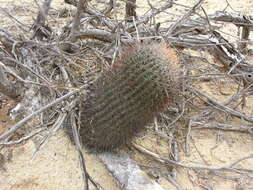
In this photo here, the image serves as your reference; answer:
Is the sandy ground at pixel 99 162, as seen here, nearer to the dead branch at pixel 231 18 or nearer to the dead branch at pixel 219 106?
the dead branch at pixel 219 106

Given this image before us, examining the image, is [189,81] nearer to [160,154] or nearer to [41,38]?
[160,154]

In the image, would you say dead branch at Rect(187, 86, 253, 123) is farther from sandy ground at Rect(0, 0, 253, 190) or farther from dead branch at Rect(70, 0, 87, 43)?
dead branch at Rect(70, 0, 87, 43)

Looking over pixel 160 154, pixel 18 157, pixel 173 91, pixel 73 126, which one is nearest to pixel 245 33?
pixel 160 154

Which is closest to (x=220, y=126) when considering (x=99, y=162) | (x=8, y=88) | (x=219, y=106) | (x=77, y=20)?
(x=219, y=106)

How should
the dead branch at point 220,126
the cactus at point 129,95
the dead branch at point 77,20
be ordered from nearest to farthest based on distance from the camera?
the cactus at point 129,95 → the dead branch at point 77,20 → the dead branch at point 220,126

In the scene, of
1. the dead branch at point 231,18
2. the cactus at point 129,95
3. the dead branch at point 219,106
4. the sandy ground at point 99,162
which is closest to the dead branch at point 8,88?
the sandy ground at point 99,162
